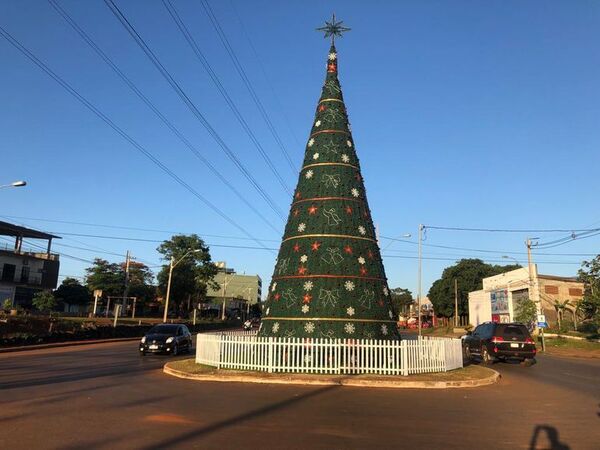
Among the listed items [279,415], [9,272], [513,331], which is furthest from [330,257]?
[9,272]

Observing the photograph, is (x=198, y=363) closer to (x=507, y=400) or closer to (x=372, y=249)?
(x=372, y=249)

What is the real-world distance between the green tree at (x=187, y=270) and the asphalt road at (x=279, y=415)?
5613 centimetres

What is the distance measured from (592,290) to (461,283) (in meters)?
49.7

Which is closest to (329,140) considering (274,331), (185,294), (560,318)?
(274,331)

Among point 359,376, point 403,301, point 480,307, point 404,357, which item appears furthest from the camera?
point 403,301

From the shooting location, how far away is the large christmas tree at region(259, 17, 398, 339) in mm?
14555

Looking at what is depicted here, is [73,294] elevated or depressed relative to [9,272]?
depressed

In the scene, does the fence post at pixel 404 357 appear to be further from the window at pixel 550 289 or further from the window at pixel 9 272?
the window at pixel 9 272

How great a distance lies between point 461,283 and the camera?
81.1 m

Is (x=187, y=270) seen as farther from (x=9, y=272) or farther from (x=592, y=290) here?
(x=592, y=290)

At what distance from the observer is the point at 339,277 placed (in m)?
14.8

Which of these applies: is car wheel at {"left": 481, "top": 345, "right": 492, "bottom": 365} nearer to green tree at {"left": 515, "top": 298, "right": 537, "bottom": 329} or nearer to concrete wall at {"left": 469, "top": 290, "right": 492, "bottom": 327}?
green tree at {"left": 515, "top": 298, "right": 537, "bottom": 329}

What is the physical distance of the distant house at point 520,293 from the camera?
49.9m

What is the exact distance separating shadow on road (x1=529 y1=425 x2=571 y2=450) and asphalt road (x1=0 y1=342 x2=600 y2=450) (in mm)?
16
